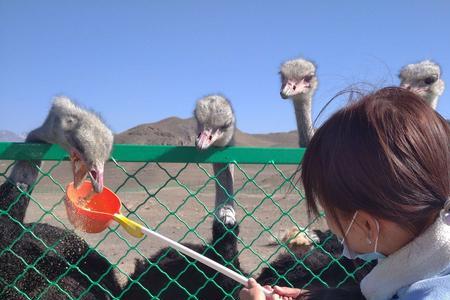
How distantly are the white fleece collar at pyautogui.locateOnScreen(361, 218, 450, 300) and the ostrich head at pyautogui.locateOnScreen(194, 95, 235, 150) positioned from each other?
1796mm

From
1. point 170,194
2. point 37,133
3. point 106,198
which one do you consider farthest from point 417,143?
point 170,194

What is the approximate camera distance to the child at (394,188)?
1.04 metres

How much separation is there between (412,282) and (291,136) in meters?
32.5

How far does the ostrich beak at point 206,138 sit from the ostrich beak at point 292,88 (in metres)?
1.29

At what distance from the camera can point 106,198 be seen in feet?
6.66

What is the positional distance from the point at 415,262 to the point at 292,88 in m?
3.39

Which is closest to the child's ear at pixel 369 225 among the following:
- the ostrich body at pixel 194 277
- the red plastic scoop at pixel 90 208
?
the red plastic scoop at pixel 90 208

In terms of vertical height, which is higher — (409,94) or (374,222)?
(409,94)

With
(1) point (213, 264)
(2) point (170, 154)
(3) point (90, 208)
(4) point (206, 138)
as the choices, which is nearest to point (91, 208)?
(3) point (90, 208)

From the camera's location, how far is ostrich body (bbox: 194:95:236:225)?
117 inches

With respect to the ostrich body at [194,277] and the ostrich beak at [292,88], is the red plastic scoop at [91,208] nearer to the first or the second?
the ostrich body at [194,277]

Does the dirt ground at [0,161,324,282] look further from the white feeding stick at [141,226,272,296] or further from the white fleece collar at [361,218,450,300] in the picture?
the white fleece collar at [361,218,450,300]

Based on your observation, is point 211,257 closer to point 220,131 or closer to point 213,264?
point 220,131

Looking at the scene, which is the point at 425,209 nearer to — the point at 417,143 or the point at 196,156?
the point at 417,143
